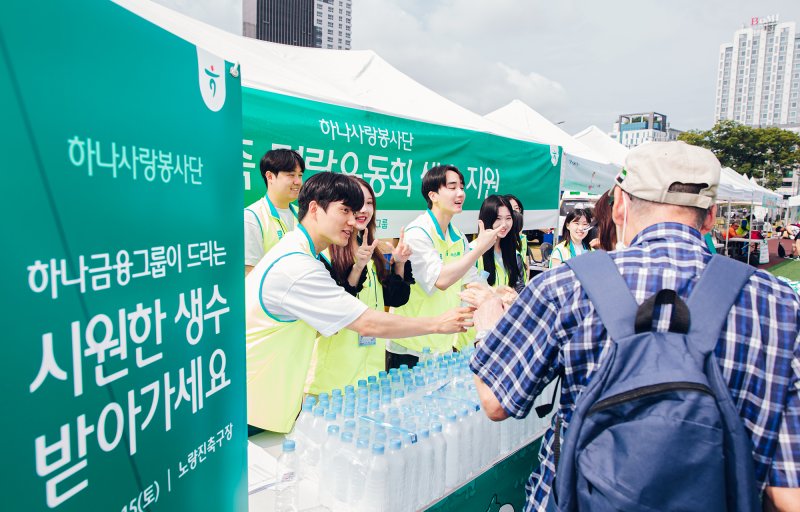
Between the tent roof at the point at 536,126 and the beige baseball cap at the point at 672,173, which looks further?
the tent roof at the point at 536,126

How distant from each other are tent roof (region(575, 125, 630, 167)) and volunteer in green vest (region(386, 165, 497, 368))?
20.1 feet

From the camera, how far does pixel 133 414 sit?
3.06 feet

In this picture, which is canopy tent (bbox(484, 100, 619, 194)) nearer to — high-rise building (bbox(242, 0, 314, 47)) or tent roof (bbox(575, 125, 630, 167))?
tent roof (bbox(575, 125, 630, 167))

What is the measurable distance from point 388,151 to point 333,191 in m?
1.44

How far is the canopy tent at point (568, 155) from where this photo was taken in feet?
19.5

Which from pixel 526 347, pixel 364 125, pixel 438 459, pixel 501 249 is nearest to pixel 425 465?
pixel 438 459

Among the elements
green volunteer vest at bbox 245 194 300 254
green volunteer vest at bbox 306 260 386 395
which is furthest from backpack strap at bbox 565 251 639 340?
green volunteer vest at bbox 245 194 300 254

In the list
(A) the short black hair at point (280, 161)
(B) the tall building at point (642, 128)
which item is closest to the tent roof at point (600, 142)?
(A) the short black hair at point (280, 161)

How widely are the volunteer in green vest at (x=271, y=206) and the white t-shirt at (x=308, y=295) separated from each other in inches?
49.2

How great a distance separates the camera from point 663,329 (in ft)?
3.38

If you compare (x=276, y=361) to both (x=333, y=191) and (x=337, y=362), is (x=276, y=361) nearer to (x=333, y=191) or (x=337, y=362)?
(x=337, y=362)

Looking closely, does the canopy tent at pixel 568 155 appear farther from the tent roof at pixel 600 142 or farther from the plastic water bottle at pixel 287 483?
the plastic water bottle at pixel 287 483

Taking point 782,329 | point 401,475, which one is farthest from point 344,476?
point 782,329

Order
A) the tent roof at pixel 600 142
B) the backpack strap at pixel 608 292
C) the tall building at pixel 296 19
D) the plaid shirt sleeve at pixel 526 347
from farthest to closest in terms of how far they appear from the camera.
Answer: the tall building at pixel 296 19
the tent roof at pixel 600 142
the plaid shirt sleeve at pixel 526 347
the backpack strap at pixel 608 292
